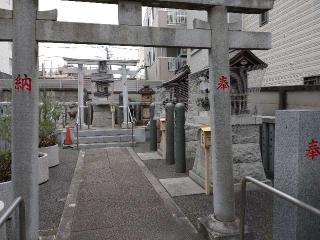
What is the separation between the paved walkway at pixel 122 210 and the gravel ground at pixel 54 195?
1.10 ft

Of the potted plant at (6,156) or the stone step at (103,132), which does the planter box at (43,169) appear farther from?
the stone step at (103,132)

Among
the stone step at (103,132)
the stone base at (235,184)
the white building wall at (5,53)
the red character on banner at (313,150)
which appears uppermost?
the white building wall at (5,53)

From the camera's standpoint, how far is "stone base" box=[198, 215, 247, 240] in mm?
4594

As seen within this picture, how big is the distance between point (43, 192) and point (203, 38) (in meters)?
5.03

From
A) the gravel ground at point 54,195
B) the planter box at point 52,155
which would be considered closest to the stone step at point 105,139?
the gravel ground at point 54,195

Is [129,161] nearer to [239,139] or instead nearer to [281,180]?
[239,139]

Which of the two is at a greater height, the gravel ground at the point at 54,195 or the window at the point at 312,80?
the window at the point at 312,80

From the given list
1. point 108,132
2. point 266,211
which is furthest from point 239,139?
point 108,132

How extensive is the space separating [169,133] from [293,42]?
575 cm

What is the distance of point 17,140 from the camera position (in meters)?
4.25

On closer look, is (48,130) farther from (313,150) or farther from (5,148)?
(313,150)

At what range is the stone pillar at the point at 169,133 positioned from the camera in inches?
388

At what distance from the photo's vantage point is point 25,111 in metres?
4.25

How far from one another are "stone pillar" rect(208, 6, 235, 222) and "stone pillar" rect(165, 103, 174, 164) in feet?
16.4
